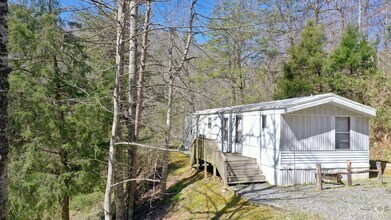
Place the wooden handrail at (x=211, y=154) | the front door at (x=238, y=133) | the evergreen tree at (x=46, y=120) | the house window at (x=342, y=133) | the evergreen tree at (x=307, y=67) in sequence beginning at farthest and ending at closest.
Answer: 1. the evergreen tree at (x=307, y=67)
2. the front door at (x=238, y=133)
3. the house window at (x=342, y=133)
4. the wooden handrail at (x=211, y=154)
5. the evergreen tree at (x=46, y=120)

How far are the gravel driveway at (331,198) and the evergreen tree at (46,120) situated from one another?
540 cm

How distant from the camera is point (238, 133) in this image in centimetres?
1372

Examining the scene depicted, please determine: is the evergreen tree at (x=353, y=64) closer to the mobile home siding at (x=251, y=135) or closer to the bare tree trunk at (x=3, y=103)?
the mobile home siding at (x=251, y=135)

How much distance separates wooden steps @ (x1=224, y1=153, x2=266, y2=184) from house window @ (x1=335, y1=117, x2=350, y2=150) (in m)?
3.14

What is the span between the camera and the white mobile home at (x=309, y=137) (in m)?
10.3

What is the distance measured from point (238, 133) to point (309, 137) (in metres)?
3.76

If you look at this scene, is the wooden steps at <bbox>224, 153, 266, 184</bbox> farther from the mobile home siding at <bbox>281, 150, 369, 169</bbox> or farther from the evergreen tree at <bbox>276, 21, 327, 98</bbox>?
the evergreen tree at <bbox>276, 21, 327, 98</bbox>

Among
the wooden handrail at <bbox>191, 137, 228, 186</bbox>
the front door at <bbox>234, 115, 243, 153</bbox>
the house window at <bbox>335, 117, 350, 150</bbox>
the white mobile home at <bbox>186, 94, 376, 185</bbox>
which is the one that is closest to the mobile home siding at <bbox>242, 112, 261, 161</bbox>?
the white mobile home at <bbox>186, 94, 376, 185</bbox>

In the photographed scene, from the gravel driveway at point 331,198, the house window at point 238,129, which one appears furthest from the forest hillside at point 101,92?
the house window at point 238,129

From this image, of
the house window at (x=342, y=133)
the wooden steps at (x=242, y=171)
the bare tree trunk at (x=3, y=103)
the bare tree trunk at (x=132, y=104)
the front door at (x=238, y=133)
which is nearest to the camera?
the bare tree trunk at (x=3, y=103)

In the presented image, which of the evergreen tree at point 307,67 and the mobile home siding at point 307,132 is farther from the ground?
the evergreen tree at point 307,67

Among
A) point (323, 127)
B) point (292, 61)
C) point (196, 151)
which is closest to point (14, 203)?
point (196, 151)

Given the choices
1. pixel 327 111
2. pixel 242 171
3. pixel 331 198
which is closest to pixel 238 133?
pixel 242 171

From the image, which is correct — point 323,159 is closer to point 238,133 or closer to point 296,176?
point 296,176
